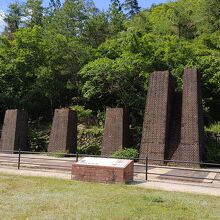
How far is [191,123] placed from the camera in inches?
722

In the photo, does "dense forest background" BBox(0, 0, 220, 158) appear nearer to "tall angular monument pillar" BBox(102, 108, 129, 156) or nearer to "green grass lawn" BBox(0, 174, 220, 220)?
"tall angular monument pillar" BBox(102, 108, 129, 156)

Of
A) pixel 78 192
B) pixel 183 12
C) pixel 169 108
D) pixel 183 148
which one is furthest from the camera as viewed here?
pixel 183 12

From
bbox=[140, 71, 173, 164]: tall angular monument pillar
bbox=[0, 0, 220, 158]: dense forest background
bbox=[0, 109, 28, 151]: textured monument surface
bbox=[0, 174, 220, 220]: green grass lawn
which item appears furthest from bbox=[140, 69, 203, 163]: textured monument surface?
bbox=[0, 109, 28, 151]: textured monument surface

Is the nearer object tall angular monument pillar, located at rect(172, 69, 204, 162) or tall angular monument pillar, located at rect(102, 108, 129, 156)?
tall angular monument pillar, located at rect(172, 69, 204, 162)

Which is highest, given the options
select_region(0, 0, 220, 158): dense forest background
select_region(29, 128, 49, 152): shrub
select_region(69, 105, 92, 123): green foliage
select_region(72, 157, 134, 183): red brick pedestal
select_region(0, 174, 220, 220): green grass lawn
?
select_region(0, 0, 220, 158): dense forest background

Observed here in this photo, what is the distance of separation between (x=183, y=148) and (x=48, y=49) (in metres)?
20.0

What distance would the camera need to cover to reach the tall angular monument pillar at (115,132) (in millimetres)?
21016

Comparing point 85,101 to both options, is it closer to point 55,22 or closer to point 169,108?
point 55,22

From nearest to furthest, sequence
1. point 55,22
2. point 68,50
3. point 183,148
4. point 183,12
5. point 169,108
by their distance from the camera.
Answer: point 183,148, point 169,108, point 68,50, point 55,22, point 183,12

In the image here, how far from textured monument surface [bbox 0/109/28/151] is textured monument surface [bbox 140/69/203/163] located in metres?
10.7

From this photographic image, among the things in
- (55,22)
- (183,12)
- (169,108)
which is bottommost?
(169,108)

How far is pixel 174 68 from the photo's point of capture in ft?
92.1

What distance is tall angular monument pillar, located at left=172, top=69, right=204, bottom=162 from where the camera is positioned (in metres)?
17.8

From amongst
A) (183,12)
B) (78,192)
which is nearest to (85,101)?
(183,12)
